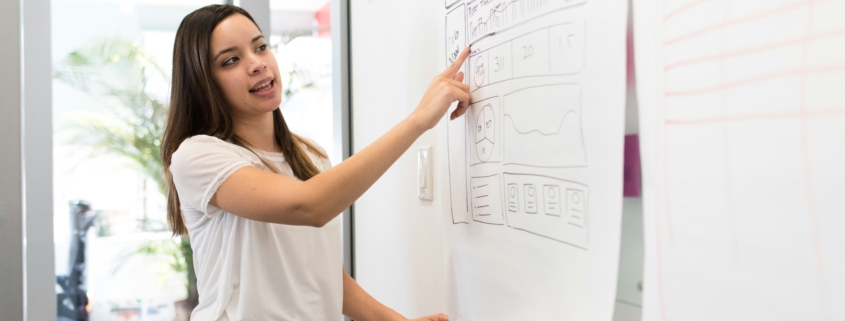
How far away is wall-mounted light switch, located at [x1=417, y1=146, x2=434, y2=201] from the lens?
1157 mm

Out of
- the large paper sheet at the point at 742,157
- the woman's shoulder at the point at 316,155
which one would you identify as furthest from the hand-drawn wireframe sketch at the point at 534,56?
the woman's shoulder at the point at 316,155

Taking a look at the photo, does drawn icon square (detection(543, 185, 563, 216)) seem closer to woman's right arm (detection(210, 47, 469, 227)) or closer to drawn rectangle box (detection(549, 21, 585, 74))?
drawn rectangle box (detection(549, 21, 585, 74))

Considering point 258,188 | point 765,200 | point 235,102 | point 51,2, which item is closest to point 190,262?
point 51,2

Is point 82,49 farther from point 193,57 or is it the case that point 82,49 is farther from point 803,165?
point 803,165

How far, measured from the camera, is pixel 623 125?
59 centimetres

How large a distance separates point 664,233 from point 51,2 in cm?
195

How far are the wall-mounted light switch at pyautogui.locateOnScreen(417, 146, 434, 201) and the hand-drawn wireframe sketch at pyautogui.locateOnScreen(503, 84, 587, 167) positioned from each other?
1.10 ft

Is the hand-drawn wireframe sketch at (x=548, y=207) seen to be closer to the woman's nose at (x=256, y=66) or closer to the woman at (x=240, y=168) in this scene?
the woman at (x=240, y=168)

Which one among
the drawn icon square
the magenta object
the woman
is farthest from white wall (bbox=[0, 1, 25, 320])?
the magenta object

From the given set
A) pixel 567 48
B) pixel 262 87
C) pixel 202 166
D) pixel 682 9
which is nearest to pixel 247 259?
pixel 202 166

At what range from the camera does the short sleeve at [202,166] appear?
0.93 m

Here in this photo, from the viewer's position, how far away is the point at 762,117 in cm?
45

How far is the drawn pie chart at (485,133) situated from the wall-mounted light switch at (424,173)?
24cm

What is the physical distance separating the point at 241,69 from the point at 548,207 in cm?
62
